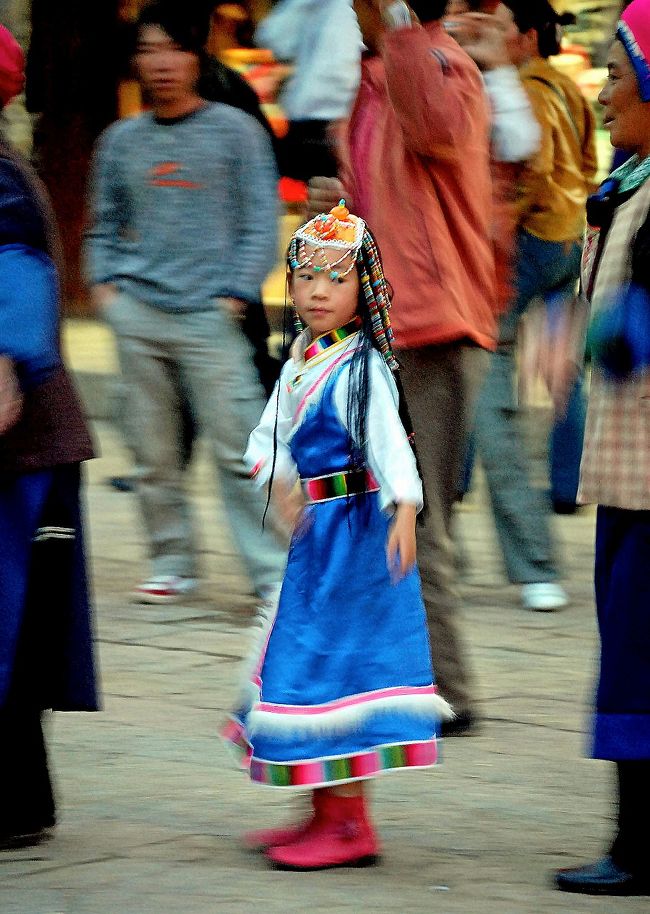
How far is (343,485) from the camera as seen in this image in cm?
434

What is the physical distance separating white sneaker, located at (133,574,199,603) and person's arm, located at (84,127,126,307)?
1.02 meters

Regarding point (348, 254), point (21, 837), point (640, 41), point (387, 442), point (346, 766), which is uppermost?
point (640, 41)

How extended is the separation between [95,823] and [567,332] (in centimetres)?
159

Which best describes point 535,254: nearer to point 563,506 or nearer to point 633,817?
point 563,506

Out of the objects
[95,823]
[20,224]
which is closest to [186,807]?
[95,823]

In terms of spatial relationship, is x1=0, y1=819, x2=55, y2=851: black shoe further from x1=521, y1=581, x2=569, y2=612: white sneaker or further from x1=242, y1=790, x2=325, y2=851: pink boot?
x1=521, y1=581, x2=569, y2=612: white sneaker

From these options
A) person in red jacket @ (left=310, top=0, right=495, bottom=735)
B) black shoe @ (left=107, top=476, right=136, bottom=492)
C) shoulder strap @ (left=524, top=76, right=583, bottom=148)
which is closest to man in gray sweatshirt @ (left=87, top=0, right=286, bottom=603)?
shoulder strap @ (left=524, top=76, right=583, bottom=148)

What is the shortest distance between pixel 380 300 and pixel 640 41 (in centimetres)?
79

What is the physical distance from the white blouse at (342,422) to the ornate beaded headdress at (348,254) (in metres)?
0.06

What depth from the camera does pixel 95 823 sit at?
466 centimetres

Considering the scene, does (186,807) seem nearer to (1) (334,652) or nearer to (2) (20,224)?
(1) (334,652)

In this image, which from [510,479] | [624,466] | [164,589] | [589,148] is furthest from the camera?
[589,148]

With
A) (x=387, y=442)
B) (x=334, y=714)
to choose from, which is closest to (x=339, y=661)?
(x=334, y=714)

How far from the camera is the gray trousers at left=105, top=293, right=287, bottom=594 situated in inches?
276
